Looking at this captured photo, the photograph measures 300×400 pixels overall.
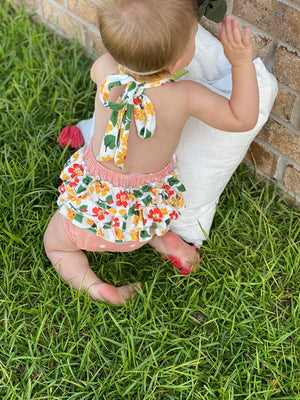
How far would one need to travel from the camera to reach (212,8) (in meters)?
1.54

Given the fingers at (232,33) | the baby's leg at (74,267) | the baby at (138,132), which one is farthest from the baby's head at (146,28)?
the baby's leg at (74,267)

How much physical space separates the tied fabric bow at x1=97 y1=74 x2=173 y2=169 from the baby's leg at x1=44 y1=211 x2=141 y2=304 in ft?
1.33

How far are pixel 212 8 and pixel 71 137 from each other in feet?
3.52

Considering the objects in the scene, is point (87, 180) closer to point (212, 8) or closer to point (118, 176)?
point (118, 176)

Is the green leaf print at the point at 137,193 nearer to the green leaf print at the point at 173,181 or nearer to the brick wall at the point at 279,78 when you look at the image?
the green leaf print at the point at 173,181

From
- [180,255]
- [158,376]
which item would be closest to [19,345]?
[158,376]

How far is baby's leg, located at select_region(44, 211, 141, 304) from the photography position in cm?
198

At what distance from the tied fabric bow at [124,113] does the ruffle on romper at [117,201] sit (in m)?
0.12

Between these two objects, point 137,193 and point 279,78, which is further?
point 279,78

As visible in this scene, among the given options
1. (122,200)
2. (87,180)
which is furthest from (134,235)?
(87,180)

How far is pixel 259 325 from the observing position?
1.90 metres

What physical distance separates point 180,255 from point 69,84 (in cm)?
112

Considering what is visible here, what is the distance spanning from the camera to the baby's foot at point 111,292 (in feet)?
6.45

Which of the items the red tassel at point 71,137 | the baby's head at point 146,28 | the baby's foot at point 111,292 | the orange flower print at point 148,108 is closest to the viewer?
the baby's head at point 146,28
